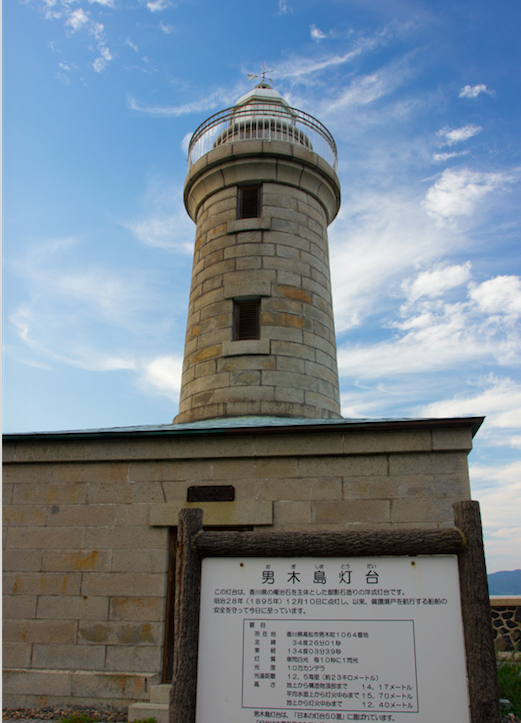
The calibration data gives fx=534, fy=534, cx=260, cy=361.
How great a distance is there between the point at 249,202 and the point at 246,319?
2833 mm

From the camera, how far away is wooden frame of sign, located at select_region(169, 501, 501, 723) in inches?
138

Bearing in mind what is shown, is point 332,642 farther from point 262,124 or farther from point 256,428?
point 262,124

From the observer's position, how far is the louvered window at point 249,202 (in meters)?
11.8

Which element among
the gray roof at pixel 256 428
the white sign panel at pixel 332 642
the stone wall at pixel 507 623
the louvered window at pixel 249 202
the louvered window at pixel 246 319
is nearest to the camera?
the white sign panel at pixel 332 642

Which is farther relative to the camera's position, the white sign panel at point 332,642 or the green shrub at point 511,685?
the green shrub at point 511,685

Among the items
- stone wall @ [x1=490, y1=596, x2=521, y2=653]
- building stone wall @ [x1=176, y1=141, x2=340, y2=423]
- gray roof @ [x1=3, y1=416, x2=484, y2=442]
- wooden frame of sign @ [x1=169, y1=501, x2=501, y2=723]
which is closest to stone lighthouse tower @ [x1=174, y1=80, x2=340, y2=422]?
building stone wall @ [x1=176, y1=141, x2=340, y2=423]

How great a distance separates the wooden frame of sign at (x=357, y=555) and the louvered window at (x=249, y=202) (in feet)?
29.4

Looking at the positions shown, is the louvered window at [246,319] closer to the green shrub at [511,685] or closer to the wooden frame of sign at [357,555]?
the green shrub at [511,685]

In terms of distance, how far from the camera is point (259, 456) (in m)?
7.63

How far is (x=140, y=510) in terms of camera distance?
7.71 meters

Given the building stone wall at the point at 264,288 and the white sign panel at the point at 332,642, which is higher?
the building stone wall at the point at 264,288

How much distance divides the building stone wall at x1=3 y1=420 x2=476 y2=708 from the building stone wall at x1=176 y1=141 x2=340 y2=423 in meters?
2.60

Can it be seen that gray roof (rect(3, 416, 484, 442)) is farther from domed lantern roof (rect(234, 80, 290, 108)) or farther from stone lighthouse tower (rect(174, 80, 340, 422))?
domed lantern roof (rect(234, 80, 290, 108))

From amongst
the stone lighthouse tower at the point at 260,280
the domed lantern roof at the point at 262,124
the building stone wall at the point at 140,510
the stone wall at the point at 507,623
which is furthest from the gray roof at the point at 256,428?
the domed lantern roof at the point at 262,124
